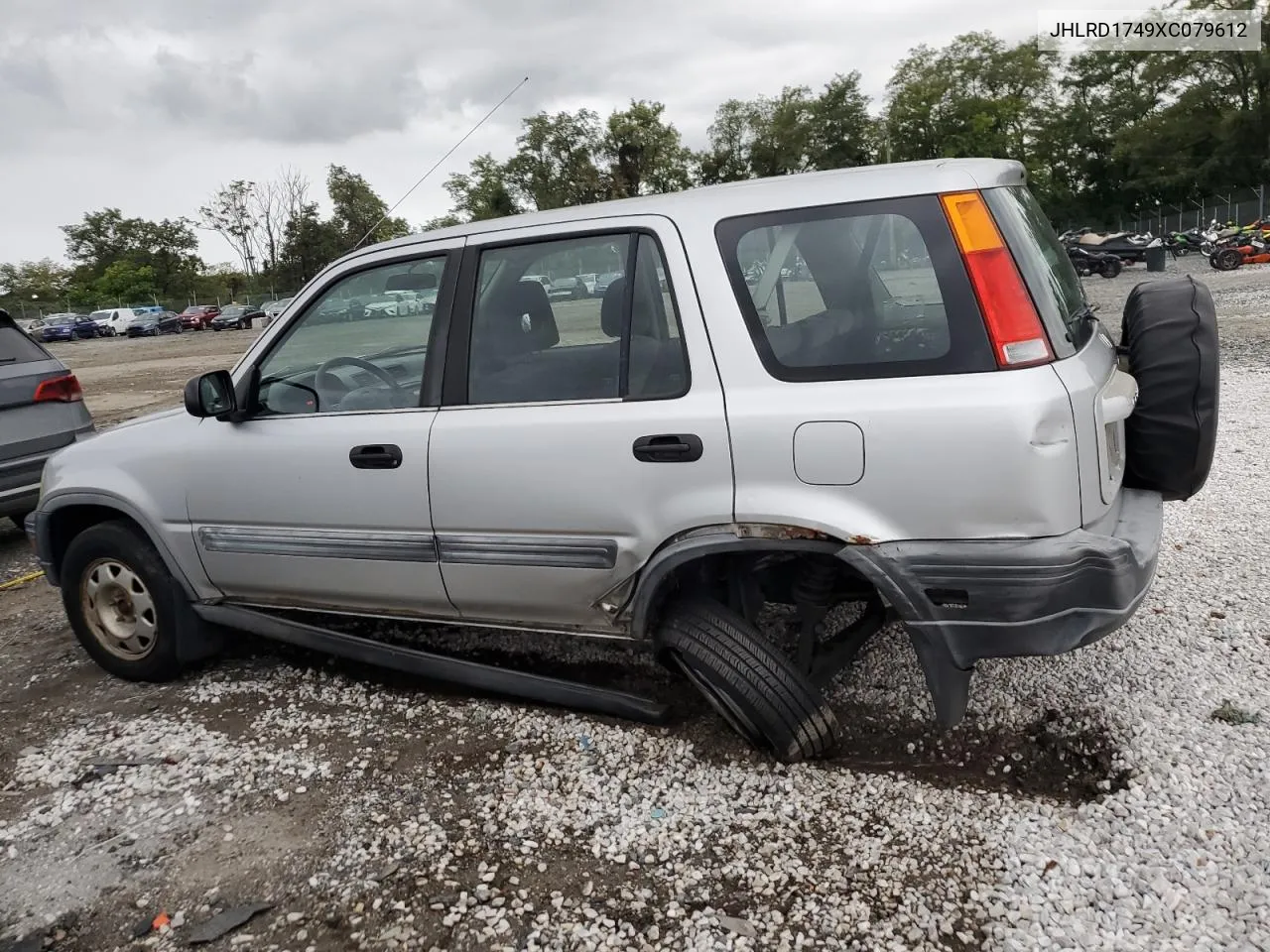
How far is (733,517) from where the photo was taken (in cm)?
278

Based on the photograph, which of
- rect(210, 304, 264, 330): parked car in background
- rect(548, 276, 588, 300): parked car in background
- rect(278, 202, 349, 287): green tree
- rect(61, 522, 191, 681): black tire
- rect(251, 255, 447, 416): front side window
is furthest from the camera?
rect(278, 202, 349, 287): green tree

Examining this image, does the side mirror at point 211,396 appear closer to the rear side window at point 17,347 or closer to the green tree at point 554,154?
the rear side window at point 17,347

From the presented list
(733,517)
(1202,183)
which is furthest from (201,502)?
(1202,183)

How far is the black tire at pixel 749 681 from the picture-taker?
9.66 feet

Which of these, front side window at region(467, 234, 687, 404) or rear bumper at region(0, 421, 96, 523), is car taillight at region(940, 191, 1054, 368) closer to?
front side window at region(467, 234, 687, 404)

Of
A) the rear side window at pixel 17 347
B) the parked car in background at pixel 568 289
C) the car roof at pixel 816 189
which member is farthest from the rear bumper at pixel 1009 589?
the rear side window at pixel 17 347

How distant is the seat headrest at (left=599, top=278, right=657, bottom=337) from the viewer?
2.98 m

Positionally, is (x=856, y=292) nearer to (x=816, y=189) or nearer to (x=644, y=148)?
(x=816, y=189)

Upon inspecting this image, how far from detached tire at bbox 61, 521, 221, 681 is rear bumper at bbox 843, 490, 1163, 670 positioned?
284 centimetres

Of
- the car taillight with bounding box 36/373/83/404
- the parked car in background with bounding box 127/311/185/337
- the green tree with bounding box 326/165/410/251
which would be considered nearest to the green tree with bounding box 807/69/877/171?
the green tree with bounding box 326/165/410/251

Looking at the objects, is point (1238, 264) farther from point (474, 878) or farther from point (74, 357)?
point (74, 357)

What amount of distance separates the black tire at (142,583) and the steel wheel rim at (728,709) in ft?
7.31

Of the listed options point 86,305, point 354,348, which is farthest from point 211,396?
point 86,305

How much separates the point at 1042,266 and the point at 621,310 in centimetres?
125
